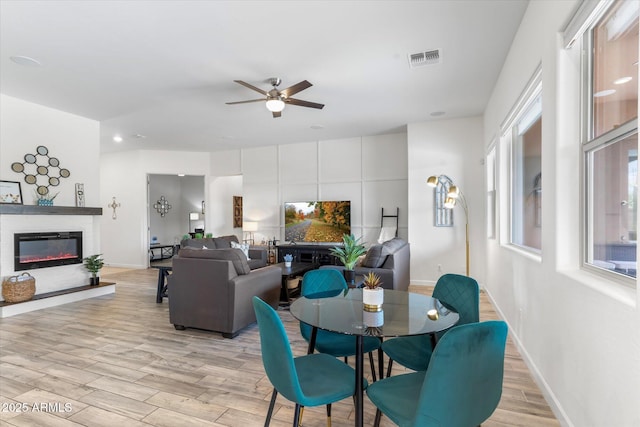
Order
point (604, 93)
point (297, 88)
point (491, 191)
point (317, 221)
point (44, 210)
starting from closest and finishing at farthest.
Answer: point (604, 93) → point (297, 88) → point (44, 210) → point (491, 191) → point (317, 221)

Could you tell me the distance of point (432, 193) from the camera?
5.98 m

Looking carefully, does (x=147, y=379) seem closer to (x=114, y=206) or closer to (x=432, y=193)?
(x=432, y=193)

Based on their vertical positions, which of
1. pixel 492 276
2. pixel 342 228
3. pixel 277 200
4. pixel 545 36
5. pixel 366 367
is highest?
pixel 545 36

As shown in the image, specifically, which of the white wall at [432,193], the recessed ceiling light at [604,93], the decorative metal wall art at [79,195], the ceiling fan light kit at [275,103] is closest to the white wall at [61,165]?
the decorative metal wall art at [79,195]

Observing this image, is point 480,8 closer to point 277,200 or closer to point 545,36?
point 545,36

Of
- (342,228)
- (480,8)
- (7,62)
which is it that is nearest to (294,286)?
(342,228)

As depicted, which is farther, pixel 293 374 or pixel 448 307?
pixel 448 307

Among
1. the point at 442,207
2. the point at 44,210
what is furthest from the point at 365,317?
the point at 44,210

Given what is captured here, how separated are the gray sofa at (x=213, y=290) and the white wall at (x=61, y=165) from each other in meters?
2.76

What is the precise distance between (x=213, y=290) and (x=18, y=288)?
311cm

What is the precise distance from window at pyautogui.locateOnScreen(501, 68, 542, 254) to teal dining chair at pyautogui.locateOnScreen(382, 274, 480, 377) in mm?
1066

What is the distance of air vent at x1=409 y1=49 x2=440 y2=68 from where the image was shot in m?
3.43

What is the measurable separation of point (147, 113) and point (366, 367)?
5.03m

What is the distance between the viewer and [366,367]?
2.72m
